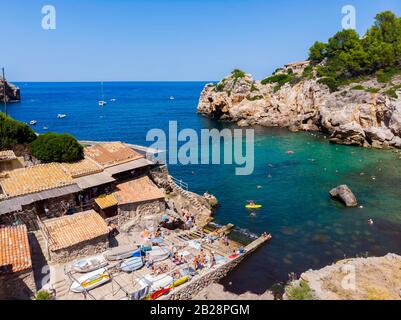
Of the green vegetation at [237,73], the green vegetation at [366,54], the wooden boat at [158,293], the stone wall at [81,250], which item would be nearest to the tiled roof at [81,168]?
the stone wall at [81,250]

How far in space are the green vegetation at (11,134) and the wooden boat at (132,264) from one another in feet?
66.6

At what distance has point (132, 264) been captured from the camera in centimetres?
2384

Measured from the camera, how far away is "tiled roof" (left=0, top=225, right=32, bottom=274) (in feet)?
63.3

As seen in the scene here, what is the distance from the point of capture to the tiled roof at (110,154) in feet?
109

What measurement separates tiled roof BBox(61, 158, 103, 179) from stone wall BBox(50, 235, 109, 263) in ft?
24.1

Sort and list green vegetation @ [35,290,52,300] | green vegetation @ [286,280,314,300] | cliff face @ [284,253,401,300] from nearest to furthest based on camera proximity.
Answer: green vegetation @ [286,280,314,300], cliff face @ [284,253,401,300], green vegetation @ [35,290,52,300]

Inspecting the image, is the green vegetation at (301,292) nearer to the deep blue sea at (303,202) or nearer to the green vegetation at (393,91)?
the deep blue sea at (303,202)

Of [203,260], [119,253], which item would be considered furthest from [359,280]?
[119,253]

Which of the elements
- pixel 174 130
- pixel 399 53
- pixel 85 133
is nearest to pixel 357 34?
pixel 399 53

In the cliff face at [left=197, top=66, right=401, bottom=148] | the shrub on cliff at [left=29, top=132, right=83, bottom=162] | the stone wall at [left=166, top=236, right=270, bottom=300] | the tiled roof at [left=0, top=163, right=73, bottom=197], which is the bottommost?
the stone wall at [left=166, top=236, right=270, bottom=300]

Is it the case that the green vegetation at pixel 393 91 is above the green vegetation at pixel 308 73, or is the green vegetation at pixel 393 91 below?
below

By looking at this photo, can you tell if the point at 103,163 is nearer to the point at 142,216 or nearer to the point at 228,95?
the point at 142,216

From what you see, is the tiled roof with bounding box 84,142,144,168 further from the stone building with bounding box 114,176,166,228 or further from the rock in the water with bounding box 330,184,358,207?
the rock in the water with bounding box 330,184,358,207

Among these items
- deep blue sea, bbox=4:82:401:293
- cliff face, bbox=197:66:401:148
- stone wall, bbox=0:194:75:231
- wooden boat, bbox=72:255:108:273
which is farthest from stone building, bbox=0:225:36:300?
cliff face, bbox=197:66:401:148
